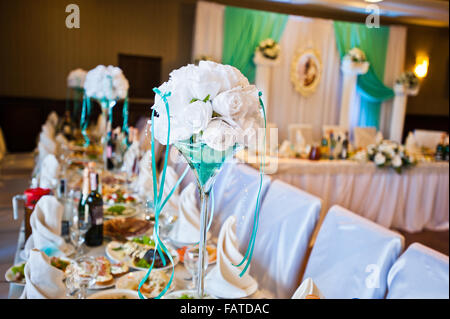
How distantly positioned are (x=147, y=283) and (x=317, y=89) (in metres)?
7.26

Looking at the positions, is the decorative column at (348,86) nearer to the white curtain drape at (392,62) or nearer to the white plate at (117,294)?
the white curtain drape at (392,62)

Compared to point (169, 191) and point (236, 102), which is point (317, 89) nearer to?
point (169, 191)

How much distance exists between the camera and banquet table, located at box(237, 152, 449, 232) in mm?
3957

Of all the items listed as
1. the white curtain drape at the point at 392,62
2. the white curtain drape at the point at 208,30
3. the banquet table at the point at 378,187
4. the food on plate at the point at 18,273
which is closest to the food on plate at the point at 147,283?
the food on plate at the point at 18,273

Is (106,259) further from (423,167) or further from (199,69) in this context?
(423,167)

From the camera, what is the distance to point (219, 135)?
0.83 meters

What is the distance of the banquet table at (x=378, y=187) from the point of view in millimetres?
3957

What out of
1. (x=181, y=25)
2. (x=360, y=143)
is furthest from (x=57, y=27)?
(x=360, y=143)

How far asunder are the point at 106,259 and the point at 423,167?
3854 mm

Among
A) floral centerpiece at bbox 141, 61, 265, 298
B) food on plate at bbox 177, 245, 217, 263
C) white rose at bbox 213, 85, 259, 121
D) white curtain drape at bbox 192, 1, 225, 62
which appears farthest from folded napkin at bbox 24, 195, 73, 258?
white curtain drape at bbox 192, 1, 225, 62

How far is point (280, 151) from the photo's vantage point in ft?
14.3

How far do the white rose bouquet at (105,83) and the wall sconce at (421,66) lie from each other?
7.72m

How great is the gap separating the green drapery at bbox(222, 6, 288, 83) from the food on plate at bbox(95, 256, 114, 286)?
230 inches

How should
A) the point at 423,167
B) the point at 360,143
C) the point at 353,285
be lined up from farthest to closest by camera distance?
the point at 360,143, the point at 423,167, the point at 353,285
